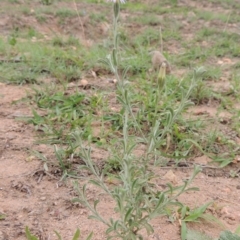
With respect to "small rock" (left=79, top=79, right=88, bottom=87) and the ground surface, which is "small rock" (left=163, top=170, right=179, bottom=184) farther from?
"small rock" (left=79, top=79, right=88, bottom=87)

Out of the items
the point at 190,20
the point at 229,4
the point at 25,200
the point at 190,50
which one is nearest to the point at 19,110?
the point at 25,200

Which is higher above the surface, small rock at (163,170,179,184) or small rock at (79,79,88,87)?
small rock at (163,170,179,184)

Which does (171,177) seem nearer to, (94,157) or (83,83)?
(94,157)

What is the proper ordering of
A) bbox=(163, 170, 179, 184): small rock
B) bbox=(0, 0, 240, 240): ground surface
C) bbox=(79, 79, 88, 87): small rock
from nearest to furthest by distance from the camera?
bbox=(0, 0, 240, 240): ground surface, bbox=(163, 170, 179, 184): small rock, bbox=(79, 79, 88, 87): small rock

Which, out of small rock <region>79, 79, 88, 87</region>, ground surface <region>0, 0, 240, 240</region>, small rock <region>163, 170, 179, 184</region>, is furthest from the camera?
small rock <region>79, 79, 88, 87</region>

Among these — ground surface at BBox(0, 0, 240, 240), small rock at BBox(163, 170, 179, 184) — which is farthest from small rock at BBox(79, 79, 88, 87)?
small rock at BBox(163, 170, 179, 184)

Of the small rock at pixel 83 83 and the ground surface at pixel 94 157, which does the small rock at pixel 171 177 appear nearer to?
the ground surface at pixel 94 157

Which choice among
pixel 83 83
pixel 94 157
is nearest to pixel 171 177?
pixel 94 157

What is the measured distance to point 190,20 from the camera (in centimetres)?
589

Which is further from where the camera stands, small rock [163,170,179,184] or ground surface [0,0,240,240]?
small rock [163,170,179,184]

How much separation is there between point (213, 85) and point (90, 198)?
1.79 meters

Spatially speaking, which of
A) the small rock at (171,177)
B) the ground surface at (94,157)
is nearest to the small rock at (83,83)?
the ground surface at (94,157)

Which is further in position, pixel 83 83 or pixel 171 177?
pixel 83 83

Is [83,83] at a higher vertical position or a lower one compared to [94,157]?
lower
